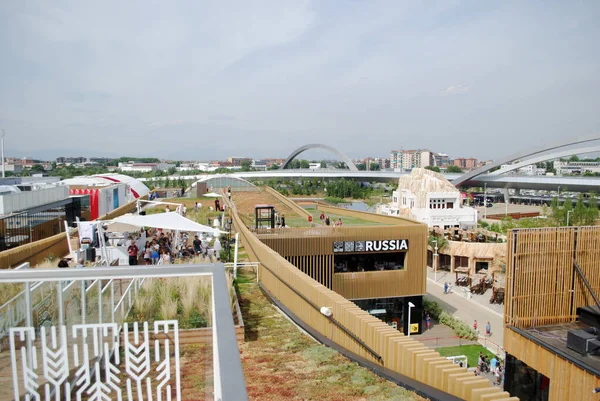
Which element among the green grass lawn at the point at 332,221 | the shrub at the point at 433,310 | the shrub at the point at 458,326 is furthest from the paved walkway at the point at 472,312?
the green grass lawn at the point at 332,221

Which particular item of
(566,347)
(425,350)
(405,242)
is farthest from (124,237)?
(566,347)

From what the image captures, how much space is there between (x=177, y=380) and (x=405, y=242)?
56.8 feet

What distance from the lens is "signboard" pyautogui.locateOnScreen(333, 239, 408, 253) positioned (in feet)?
62.8

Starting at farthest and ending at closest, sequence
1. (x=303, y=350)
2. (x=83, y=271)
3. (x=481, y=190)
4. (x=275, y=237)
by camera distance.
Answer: (x=481, y=190) → (x=275, y=237) → (x=303, y=350) → (x=83, y=271)

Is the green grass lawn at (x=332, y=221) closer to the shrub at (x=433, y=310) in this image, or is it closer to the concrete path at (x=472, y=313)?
the shrub at (x=433, y=310)

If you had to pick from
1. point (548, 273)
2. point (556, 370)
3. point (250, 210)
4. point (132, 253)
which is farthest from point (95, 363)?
point (250, 210)

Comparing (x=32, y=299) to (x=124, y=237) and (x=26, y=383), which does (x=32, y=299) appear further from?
(x=124, y=237)

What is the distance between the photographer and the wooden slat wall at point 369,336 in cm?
506

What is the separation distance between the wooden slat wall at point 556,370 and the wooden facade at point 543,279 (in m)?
0.03

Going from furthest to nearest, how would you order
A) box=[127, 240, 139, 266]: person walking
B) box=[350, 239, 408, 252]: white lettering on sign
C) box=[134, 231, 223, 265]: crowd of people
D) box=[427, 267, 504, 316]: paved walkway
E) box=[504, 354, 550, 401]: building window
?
box=[427, 267, 504, 316]: paved walkway < box=[350, 239, 408, 252]: white lettering on sign < box=[134, 231, 223, 265]: crowd of people < box=[127, 240, 139, 266]: person walking < box=[504, 354, 550, 401]: building window

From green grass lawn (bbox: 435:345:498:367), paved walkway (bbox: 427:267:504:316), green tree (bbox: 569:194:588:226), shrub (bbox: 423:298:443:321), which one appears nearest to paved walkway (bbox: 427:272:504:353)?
paved walkway (bbox: 427:267:504:316)

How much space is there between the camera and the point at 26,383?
361 cm

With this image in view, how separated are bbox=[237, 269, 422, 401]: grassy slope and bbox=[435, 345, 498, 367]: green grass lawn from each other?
12.5m

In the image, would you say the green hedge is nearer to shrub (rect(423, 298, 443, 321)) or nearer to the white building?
shrub (rect(423, 298, 443, 321))
